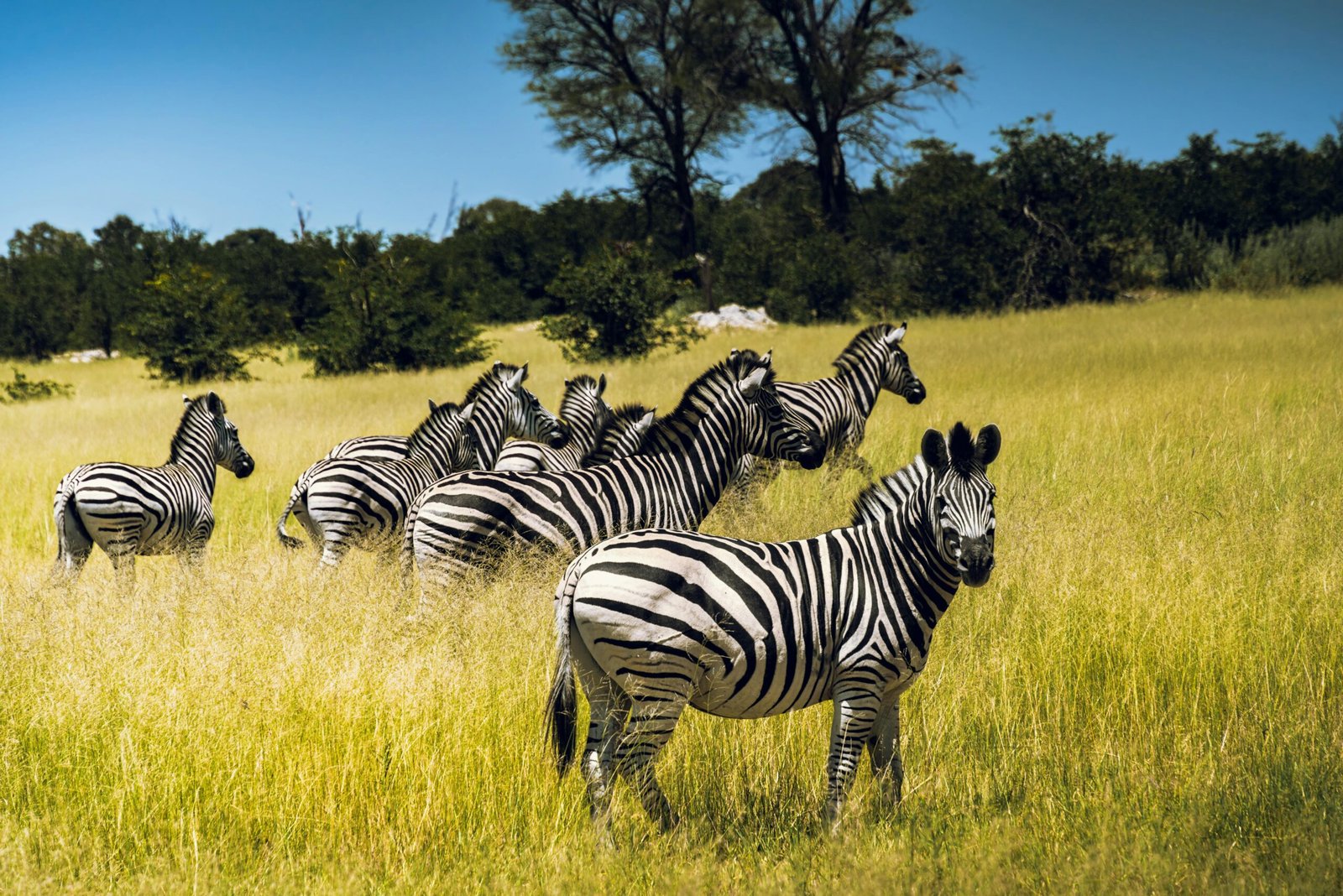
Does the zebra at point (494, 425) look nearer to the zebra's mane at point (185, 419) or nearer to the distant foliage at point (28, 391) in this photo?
the zebra's mane at point (185, 419)

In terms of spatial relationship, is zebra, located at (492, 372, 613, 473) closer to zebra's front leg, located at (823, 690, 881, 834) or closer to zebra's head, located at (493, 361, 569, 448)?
zebra's head, located at (493, 361, 569, 448)

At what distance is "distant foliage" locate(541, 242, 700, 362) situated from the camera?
21.0m

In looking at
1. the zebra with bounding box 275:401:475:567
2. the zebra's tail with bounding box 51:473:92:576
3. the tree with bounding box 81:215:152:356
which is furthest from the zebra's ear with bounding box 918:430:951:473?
the tree with bounding box 81:215:152:356

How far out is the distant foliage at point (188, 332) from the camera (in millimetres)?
21797

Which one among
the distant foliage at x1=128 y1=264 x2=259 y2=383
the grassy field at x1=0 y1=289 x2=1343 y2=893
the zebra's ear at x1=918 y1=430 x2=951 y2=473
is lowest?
the grassy field at x1=0 y1=289 x2=1343 y2=893

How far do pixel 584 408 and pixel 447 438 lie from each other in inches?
72.8

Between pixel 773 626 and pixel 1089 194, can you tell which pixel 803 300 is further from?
pixel 773 626

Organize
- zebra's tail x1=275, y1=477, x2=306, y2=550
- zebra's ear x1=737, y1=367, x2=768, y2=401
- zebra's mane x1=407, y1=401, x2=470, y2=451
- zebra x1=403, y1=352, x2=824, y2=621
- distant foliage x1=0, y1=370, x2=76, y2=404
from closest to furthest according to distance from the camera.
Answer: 1. zebra x1=403, y1=352, x2=824, y2=621
2. zebra's ear x1=737, y1=367, x2=768, y2=401
3. zebra's tail x1=275, y1=477, x2=306, y2=550
4. zebra's mane x1=407, y1=401, x2=470, y2=451
5. distant foliage x1=0, y1=370, x2=76, y2=404

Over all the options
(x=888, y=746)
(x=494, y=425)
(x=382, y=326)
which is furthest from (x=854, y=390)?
(x=382, y=326)

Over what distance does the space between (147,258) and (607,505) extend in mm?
34021

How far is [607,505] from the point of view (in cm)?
485

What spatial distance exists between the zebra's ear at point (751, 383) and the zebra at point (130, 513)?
3752 mm

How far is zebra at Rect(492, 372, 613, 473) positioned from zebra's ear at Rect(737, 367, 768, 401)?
42.7 inches

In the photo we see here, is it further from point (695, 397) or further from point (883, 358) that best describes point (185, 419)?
point (883, 358)
